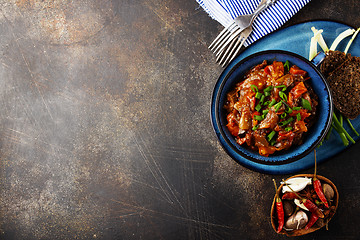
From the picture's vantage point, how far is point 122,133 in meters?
3.07

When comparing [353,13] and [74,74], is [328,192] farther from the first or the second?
[74,74]

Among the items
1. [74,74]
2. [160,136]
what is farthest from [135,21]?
[160,136]

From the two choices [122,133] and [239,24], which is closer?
[239,24]

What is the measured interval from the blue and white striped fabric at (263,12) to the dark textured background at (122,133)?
0.65 feet

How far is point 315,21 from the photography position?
107 inches

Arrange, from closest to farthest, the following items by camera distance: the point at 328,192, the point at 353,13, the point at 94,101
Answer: the point at 328,192 → the point at 353,13 → the point at 94,101

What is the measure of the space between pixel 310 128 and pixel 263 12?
48.9 inches

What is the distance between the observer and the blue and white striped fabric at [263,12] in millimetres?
2764

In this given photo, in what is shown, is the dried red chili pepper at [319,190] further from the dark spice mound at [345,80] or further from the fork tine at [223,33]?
the fork tine at [223,33]

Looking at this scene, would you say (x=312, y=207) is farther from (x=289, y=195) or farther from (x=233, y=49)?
(x=233, y=49)

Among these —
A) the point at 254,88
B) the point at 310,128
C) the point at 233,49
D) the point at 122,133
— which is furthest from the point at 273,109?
the point at 122,133

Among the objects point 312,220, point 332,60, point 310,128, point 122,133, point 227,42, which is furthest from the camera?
point 122,133

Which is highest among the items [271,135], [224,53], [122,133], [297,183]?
[224,53]

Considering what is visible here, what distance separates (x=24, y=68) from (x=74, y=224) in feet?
6.01
